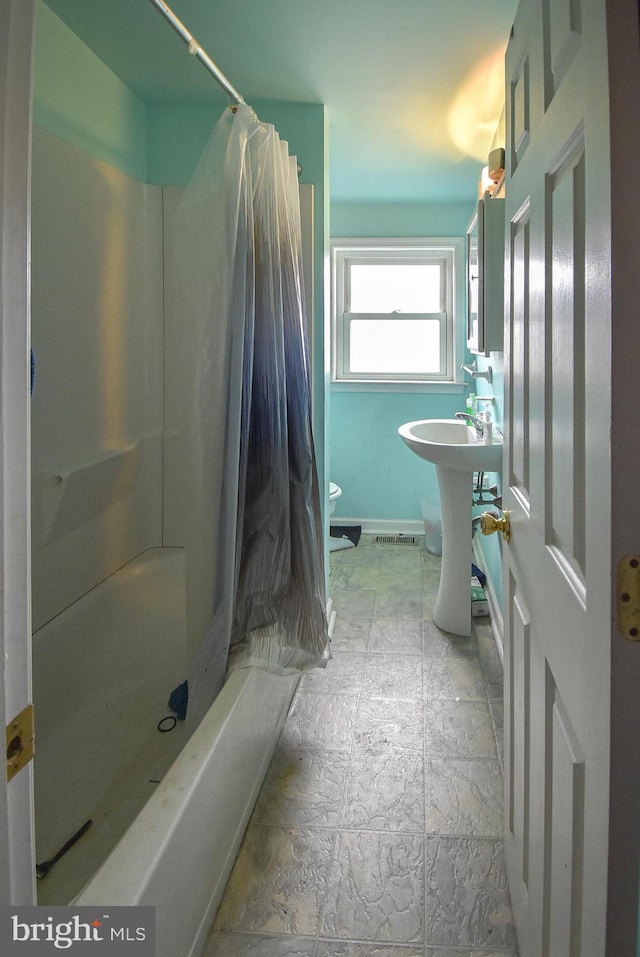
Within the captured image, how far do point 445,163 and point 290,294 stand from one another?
77.5 inches

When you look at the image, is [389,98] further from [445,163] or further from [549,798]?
[549,798]

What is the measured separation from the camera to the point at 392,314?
4.57 meters

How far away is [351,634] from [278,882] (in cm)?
148

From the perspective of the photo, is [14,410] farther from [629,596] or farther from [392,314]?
[392,314]

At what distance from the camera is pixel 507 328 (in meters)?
1.44

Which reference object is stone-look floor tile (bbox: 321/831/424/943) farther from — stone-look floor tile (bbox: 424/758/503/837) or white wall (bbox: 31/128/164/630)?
white wall (bbox: 31/128/164/630)

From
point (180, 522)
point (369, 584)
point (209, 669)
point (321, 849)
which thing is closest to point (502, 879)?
point (321, 849)

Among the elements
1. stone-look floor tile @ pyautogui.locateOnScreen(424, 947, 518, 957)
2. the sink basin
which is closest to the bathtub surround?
stone-look floor tile @ pyautogui.locateOnScreen(424, 947, 518, 957)

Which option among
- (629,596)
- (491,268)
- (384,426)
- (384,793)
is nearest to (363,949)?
(384,793)

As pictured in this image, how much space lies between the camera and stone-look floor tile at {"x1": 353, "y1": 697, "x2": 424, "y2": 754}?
219cm

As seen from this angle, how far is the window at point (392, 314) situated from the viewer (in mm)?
4496

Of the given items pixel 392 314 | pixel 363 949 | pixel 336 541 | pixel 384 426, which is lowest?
pixel 363 949

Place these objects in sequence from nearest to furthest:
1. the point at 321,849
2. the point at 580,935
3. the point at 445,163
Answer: the point at 580,935 → the point at 321,849 → the point at 445,163

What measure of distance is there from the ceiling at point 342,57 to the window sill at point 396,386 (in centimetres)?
155
